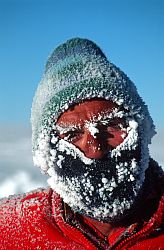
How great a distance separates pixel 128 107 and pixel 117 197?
1.31 feet

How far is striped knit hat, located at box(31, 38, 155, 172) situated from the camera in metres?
3.00

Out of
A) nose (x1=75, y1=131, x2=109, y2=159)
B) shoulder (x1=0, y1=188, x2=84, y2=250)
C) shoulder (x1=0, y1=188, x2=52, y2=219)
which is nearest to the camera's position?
nose (x1=75, y1=131, x2=109, y2=159)

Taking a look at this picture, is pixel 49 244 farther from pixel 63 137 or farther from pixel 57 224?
pixel 63 137

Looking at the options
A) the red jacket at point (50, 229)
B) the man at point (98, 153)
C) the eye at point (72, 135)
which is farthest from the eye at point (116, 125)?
the red jacket at point (50, 229)

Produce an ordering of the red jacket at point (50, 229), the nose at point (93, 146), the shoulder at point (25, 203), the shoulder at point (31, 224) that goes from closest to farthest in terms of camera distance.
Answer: the nose at point (93, 146), the red jacket at point (50, 229), the shoulder at point (31, 224), the shoulder at point (25, 203)

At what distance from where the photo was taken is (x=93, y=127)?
296 cm

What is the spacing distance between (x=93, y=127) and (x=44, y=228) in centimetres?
70

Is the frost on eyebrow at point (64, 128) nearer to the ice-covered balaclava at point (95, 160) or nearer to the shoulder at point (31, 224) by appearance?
the ice-covered balaclava at point (95, 160)

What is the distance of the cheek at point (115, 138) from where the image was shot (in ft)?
9.87

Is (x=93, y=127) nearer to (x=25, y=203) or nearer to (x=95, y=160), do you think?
(x=95, y=160)

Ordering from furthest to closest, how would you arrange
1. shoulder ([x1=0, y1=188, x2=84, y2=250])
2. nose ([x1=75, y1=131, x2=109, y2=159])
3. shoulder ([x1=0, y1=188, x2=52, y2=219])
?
shoulder ([x1=0, y1=188, x2=52, y2=219]), shoulder ([x1=0, y1=188, x2=84, y2=250]), nose ([x1=75, y1=131, x2=109, y2=159])

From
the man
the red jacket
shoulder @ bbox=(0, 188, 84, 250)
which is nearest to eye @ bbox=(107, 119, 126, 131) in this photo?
the man

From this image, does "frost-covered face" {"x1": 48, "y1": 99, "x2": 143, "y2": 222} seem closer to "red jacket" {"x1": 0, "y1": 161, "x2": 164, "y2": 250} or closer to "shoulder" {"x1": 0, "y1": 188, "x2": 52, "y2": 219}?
"red jacket" {"x1": 0, "y1": 161, "x2": 164, "y2": 250}

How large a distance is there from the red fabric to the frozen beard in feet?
0.79
